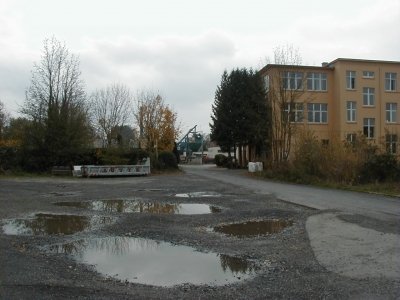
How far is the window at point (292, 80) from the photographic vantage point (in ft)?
123

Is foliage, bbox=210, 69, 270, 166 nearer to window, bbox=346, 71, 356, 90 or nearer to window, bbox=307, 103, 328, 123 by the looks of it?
window, bbox=307, 103, 328, 123

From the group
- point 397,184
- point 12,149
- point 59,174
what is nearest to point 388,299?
point 397,184

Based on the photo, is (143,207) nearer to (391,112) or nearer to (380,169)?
(380,169)

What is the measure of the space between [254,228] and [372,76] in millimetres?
44141

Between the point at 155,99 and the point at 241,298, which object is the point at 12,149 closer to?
the point at 155,99

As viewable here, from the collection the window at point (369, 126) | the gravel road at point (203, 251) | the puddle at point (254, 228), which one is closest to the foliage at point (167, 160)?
the window at point (369, 126)

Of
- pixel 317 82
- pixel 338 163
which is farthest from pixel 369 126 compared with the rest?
pixel 338 163

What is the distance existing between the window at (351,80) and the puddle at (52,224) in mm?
42235

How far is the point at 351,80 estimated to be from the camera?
49406mm

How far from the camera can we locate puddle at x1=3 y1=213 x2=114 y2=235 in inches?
416

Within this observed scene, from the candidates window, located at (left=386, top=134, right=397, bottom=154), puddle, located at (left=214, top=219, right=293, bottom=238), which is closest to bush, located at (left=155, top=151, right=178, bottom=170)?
window, located at (left=386, top=134, right=397, bottom=154)

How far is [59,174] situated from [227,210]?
2257cm

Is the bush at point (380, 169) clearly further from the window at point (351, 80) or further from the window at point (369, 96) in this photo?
the window at point (369, 96)

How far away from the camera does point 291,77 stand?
1510 inches
